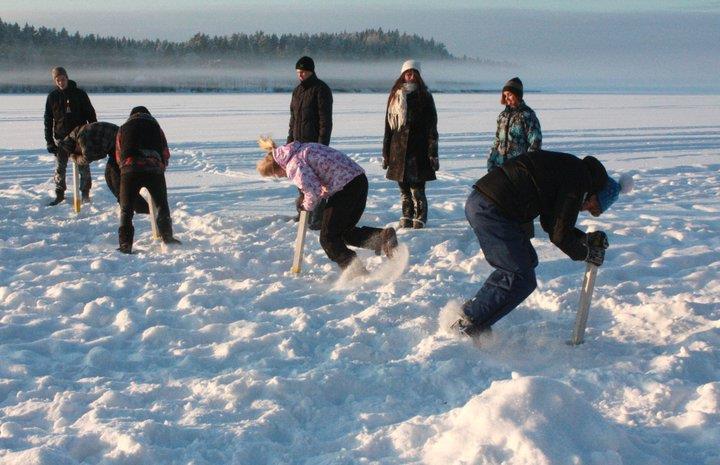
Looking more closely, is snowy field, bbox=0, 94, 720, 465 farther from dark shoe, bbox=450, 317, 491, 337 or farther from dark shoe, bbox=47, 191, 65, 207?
dark shoe, bbox=47, 191, 65, 207

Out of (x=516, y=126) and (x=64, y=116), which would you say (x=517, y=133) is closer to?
(x=516, y=126)

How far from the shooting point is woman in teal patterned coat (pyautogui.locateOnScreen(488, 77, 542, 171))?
6486mm

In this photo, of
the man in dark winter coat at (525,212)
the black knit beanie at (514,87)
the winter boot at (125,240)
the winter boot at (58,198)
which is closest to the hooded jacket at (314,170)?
the man in dark winter coat at (525,212)

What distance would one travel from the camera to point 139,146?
6.67m

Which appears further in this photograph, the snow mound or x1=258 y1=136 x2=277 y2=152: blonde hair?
x1=258 y1=136 x2=277 y2=152: blonde hair

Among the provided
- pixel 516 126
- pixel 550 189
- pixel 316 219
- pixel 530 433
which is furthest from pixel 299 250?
pixel 530 433

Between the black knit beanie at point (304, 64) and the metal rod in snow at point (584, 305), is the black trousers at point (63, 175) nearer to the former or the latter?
the black knit beanie at point (304, 64)

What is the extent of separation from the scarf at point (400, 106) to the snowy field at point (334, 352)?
1084 mm

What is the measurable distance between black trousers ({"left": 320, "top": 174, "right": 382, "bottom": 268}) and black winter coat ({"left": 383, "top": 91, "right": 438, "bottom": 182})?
4.67 ft

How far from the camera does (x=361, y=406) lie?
366cm

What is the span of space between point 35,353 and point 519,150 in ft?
13.8

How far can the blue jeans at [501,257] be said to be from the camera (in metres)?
4.16

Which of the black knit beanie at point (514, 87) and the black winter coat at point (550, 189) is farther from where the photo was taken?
the black knit beanie at point (514, 87)

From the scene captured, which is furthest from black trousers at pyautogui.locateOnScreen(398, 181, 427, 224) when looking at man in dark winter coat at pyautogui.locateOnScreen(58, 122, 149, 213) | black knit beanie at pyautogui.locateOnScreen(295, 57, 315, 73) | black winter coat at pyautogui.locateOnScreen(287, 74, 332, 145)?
man in dark winter coat at pyautogui.locateOnScreen(58, 122, 149, 213)
